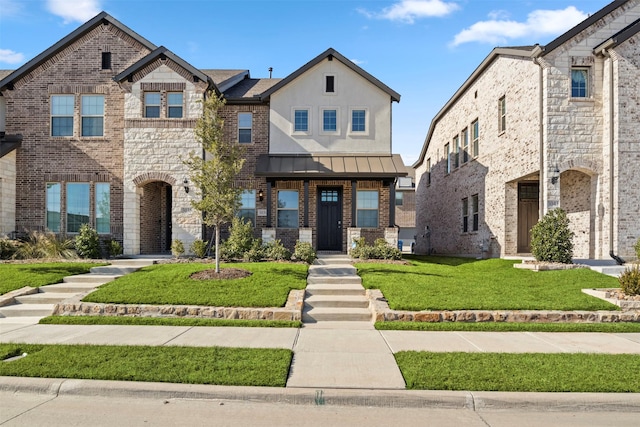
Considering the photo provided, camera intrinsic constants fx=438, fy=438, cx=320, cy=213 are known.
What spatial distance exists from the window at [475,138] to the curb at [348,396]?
16.5 m

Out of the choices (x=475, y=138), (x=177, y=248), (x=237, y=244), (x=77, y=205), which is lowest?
(x=177, y=248)

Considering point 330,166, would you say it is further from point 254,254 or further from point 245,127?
point 254,254

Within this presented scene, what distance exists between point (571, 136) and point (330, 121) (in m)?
8.74

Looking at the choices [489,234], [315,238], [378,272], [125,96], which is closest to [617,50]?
[489,234]

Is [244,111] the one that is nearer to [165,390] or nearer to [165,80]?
[165,80]

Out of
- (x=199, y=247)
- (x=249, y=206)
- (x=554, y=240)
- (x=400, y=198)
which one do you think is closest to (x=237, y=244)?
(x=199, y=247)

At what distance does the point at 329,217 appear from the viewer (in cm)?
1800

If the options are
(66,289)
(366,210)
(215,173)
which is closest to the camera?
(66,289)

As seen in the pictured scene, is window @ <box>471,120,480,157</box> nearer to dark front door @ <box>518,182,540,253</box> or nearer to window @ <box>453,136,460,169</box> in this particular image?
window @ <box>453,136,460,169</box>

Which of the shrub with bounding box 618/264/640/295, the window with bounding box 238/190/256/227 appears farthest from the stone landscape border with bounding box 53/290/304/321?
the window with bounding box 238/190/256/227

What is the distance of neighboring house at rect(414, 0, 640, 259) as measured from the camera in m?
14.0

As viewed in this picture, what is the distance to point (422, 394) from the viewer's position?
489cm

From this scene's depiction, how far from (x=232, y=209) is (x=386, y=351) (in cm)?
666

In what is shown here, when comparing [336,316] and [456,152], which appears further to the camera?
[456,152]
